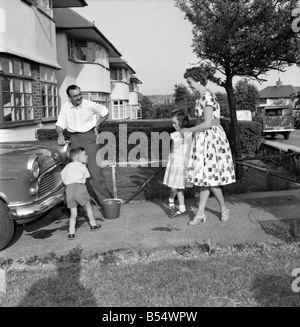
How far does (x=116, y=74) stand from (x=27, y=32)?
23883 millimetres

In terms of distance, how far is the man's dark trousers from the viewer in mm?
5273

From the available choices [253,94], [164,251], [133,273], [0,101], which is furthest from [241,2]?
[253,94]

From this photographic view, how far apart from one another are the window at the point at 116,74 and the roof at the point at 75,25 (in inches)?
531

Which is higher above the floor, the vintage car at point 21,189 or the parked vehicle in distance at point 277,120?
the parked vehicle in distance at point 277,120

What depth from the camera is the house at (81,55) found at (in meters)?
17.6

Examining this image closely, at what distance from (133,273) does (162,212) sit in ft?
6.63

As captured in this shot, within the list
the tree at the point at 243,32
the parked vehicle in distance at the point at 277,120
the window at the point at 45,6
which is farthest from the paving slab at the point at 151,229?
the parked vehicle in distance at the point at 277,120

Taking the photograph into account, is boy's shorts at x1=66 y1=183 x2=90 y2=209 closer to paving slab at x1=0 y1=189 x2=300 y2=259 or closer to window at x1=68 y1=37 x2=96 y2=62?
paving slab at x1=0 y1=189 x2=300 y2=259

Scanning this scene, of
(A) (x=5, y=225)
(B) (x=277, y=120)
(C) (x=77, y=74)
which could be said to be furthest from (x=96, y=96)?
(A) (x=5, y=225)

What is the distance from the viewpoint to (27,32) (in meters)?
11.2

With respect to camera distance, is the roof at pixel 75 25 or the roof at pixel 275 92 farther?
the roof at pixel 275 92

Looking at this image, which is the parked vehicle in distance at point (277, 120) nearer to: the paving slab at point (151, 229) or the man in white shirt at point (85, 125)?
the paving slab at point (151, 229)

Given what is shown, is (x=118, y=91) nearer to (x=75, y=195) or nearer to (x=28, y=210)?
(x=75, y=195)

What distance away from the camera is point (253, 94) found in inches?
2121
